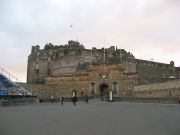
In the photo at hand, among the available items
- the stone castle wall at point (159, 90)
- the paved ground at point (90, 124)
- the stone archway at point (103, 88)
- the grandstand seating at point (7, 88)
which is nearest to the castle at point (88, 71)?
the stone archway at point (103, 88)

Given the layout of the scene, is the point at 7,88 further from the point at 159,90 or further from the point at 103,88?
the point at 103,88

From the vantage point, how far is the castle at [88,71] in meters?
48.6

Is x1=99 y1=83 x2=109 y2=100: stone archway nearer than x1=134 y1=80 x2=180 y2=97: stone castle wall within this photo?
No

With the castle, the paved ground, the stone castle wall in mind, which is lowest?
the paved ground

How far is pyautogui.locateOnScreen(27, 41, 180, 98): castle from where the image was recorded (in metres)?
48.6

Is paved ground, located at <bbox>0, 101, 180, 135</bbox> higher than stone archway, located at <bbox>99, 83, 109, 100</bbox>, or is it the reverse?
stone archway, located at <bbox>99, 83, 109, 100</bbox>

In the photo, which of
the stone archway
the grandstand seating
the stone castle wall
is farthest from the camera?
the stone archway

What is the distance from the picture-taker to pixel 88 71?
49469 millimetres

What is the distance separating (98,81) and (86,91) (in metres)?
2.58

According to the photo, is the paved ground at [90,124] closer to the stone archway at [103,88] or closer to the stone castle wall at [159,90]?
the stone castle wall at [159,90]

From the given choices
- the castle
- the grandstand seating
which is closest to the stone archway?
the castle

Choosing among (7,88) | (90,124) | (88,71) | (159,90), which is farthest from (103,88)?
(90,124)

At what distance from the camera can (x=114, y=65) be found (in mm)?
48875

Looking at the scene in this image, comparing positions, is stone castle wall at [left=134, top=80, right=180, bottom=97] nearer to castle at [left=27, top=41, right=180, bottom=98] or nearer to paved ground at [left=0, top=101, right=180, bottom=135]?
castle at [left=27, top=41, right=180, bottom=98]
